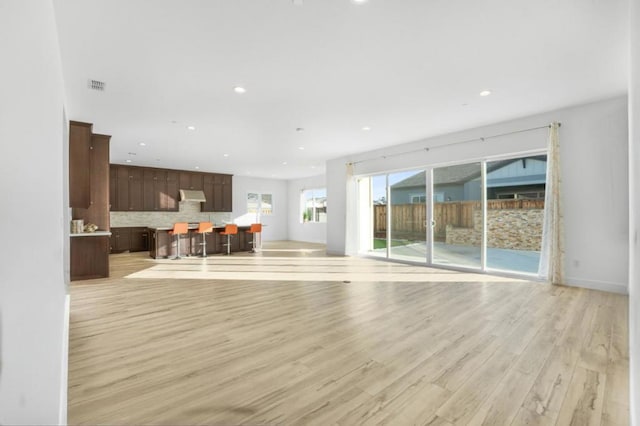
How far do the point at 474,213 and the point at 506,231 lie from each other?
4.43 ft

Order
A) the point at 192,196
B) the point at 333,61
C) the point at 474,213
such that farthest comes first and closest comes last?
the point at 192,196 < the point at 474,213 < the point at 333,61

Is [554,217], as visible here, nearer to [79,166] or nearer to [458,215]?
[458,215]

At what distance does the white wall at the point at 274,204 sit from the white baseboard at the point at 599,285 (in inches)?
400

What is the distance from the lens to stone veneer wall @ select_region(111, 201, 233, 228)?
9.22 metres

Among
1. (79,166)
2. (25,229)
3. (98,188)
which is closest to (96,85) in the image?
(79,166)

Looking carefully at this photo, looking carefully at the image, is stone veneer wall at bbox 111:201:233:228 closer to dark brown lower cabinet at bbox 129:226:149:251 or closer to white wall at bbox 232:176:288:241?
dark brown lower cabinet at bbox 129:226:149:251

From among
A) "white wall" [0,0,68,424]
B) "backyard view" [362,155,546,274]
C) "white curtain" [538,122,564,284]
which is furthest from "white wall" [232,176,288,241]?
"white wall" [0,0,68,424]

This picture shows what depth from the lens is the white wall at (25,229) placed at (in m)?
0.89

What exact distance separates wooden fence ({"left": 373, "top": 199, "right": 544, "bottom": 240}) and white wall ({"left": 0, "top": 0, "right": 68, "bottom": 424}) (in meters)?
6.25

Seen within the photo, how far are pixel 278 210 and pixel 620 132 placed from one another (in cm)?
1085

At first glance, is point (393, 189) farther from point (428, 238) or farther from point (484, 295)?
point (484, 295)

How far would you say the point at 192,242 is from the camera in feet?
27.1

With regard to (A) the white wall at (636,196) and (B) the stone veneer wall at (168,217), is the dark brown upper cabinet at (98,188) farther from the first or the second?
(A) the white wall at (636,196)

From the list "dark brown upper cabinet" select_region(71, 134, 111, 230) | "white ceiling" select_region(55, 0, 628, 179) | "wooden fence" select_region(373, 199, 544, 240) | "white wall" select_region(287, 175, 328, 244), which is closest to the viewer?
"white ceiling" select_region(55, 0, 628, 179)
